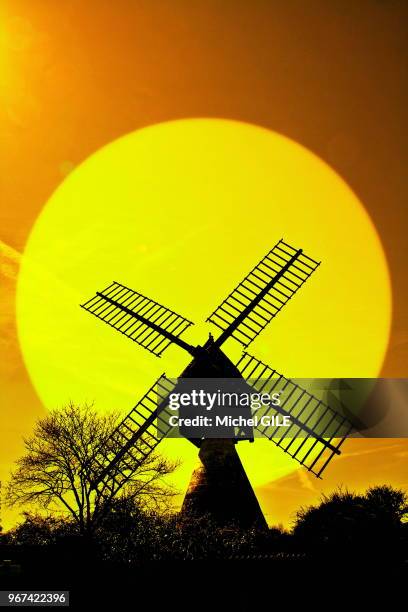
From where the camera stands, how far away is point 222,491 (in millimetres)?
14508

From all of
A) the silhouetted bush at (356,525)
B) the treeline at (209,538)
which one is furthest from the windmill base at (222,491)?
the silhouetted bush at (356,525)

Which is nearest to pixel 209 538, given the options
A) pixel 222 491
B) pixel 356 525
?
pixel 222 491

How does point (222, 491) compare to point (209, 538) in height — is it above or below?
above

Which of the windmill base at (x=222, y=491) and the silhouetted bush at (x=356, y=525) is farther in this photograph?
the windmill base at (x=222, y=491)

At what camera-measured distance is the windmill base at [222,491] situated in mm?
14219

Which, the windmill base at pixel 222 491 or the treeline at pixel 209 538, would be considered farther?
the windmill base at pixel 222 491

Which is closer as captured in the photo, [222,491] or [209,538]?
[209,538]

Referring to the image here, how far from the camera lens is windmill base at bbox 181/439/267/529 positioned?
14219 mm

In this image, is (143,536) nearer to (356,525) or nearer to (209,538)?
(209,538)

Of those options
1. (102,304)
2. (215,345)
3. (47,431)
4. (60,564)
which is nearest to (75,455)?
(47,431)

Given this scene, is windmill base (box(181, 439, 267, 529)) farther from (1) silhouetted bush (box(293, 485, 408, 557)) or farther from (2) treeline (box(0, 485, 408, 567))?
(1) silhouetted bush (box(293, 485, 408, 557))

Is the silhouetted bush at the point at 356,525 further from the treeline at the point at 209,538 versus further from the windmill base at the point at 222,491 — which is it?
the windmill base at the point at 222,491

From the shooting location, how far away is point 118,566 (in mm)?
10031

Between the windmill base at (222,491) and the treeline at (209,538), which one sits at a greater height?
the windmill base at (222,491)
